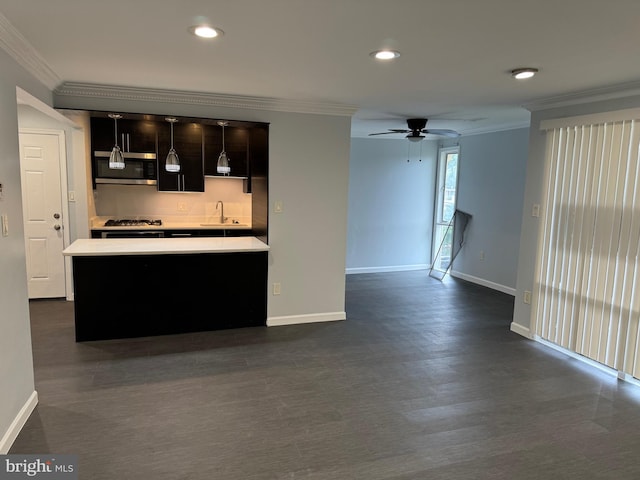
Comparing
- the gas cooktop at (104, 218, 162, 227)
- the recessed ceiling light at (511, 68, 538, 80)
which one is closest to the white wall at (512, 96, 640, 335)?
the recessed ceiling light at (511, 68, 538, 80)

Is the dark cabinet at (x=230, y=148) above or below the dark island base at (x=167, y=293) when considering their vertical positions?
above

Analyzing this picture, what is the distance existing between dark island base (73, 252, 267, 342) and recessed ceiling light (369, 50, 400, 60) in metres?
2.37

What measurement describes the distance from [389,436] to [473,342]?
1920 millimetres

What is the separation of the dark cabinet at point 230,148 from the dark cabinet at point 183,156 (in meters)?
0.08

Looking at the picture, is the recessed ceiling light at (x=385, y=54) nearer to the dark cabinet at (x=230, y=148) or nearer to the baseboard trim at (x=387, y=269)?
the dark cabinet at (x=230, y=148)

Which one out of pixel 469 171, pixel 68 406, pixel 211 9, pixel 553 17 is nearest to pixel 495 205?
pixel 469 171

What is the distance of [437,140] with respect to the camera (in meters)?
7.34

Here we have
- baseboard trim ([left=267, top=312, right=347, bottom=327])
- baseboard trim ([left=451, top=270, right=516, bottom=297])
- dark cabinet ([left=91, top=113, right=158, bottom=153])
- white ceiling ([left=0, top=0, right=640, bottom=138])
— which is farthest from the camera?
baseboard trim ([left=451, top=270, right=516, bottom=297])

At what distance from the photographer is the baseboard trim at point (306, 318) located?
14.7 feet

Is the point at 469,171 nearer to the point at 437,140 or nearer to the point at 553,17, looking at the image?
the point at 437,140

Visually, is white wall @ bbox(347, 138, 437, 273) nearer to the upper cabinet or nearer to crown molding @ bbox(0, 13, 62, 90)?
the upper cabinet

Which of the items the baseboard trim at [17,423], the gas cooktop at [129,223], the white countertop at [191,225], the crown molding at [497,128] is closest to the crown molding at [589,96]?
the crown molding at [497,128]

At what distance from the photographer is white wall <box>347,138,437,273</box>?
278 inches

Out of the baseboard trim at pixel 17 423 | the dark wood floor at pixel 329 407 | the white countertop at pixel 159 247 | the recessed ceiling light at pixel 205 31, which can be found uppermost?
the recessed ceiling light at pixel 205 31
